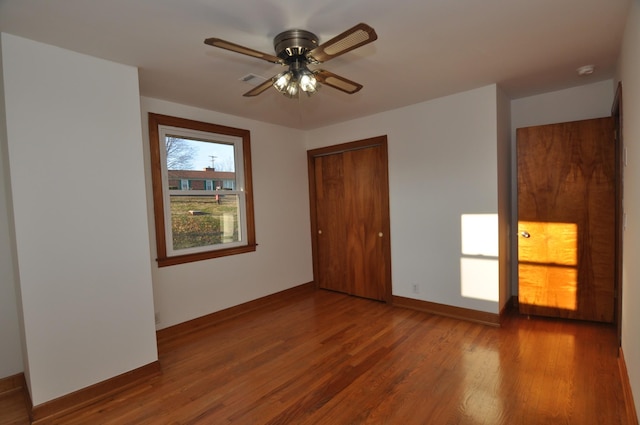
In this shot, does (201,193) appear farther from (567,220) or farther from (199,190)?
(567,220)

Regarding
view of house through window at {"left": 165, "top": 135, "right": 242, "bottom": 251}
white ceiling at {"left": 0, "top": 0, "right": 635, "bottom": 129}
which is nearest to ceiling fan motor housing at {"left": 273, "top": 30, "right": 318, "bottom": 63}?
white ceiling at {"left": 0, "top": 0, "right": 635, "bottom": 129}

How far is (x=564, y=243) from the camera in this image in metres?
3.20

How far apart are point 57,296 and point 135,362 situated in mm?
779

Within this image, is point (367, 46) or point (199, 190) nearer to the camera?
point (367, 46)

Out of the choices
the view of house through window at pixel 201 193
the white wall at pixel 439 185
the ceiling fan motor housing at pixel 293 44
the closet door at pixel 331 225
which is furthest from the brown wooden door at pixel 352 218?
the ceiling fan motor housing at pixel 293 44

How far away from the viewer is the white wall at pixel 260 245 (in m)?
3.29

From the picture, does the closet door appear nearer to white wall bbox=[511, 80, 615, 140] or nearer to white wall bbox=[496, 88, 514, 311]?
white wall bbox=[496, 88, 514, 311]

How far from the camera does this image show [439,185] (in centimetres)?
356

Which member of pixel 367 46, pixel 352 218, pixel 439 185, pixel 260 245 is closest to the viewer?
pixel 367 46

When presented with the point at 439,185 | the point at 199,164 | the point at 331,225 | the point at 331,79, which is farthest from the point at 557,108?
the point at 199,164

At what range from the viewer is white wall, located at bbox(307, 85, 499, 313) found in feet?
10.6

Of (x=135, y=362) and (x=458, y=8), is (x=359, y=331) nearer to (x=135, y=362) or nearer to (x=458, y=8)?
(x=135, y=362)

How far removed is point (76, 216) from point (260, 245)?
222 centimetres

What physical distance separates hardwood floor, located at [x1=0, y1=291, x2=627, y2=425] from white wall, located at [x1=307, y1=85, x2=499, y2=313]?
493mm
